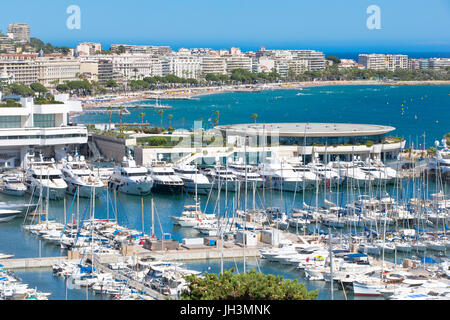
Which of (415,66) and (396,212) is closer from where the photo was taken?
(396,212)

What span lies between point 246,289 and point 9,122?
15.0 meters

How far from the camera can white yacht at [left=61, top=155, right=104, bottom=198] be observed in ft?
54.8

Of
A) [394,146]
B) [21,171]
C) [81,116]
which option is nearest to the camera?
[21,171]

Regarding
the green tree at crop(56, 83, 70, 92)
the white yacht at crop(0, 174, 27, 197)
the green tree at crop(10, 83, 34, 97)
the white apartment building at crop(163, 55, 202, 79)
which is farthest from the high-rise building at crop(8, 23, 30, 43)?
the white yacht at crop(0, 174, 27, 197)

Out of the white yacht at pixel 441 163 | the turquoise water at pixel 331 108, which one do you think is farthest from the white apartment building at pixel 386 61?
the white yacht at pixel 441 163

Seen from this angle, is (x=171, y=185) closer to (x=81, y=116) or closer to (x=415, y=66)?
(x=81, y=116)

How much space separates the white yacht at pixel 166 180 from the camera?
17.4 meters

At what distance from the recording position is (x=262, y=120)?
4119cm

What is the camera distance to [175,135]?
21984 mm

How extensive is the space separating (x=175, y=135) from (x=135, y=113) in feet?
68.2

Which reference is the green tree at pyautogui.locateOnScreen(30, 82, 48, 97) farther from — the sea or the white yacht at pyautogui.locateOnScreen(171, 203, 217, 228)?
the white yacht at pyautogui.locateOnScreen(171, 203, 217, 228)

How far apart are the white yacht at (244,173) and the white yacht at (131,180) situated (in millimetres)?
1891
